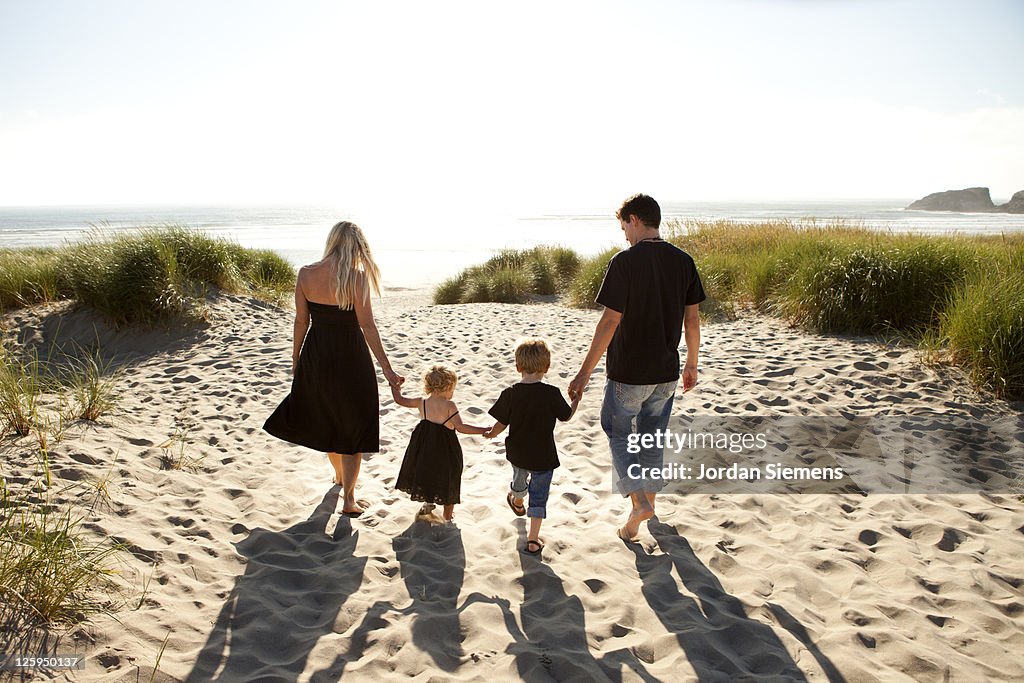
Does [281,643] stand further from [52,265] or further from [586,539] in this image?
[52,265]

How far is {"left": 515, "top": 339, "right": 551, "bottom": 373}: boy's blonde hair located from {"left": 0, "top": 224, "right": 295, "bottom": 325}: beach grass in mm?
7475

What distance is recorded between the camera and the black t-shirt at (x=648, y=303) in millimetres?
3570

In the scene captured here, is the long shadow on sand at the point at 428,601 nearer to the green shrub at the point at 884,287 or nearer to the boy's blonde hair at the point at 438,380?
the boy's blonde hair at the point at 438,380

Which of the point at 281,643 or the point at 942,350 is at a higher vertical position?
the point at 942,350

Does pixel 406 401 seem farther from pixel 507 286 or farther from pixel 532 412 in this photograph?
pixel 507 286

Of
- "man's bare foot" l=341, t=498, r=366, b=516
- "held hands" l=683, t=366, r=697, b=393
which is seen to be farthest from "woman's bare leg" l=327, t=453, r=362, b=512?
"held hands" l=683, t=366, r=697, b=393

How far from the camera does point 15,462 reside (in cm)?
424

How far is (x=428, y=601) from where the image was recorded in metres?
3.33

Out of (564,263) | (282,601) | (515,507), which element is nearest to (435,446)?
(515,507)

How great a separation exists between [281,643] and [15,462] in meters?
2.77

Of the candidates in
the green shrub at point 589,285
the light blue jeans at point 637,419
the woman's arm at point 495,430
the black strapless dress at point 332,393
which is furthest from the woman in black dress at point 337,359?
the green shrub at point 589,285

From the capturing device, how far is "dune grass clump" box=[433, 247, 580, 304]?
1508cm

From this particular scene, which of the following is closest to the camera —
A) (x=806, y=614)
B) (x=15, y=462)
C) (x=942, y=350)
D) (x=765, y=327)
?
(x=806, y=614)

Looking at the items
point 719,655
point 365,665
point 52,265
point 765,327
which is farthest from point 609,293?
point 52,265
